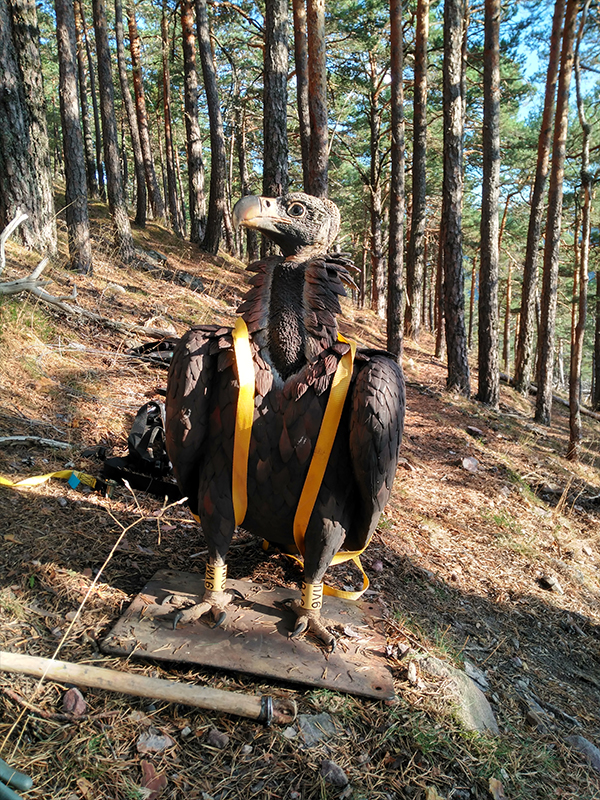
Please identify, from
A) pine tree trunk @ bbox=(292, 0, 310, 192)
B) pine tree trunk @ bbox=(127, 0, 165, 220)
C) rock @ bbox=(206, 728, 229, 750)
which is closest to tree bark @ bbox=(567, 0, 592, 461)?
pine tree trunk @ bbox=(292, 0, 310, 192)

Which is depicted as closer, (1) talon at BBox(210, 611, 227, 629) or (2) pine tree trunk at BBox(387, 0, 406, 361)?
(1) talon at BBox(210, 611, 227, 629)

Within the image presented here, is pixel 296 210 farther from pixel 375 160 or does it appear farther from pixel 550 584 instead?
pixel 375 160

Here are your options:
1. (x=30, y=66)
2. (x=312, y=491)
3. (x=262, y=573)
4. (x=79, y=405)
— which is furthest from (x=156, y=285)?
(x=312, y=491)

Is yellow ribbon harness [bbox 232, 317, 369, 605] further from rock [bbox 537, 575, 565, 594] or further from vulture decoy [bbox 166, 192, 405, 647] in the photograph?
rock [bbox 537, 575, 565, 594]

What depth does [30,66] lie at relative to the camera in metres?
6.27

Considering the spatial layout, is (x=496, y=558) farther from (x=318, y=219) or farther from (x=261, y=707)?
(x=318, y=219)

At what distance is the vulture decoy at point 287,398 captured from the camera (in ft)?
6.41

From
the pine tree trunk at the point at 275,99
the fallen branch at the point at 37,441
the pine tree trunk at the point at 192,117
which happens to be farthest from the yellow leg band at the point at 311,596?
the pine tree trunk at the point at 192,117

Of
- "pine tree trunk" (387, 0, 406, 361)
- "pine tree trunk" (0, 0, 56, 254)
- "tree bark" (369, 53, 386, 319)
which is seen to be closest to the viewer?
"pine tree trunk" (0, 0, 56, 254)

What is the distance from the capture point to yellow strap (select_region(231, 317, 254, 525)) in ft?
6.40

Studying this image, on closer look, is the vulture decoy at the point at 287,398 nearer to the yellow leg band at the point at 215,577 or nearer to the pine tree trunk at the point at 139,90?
the yellow leg band at the point at 215,577

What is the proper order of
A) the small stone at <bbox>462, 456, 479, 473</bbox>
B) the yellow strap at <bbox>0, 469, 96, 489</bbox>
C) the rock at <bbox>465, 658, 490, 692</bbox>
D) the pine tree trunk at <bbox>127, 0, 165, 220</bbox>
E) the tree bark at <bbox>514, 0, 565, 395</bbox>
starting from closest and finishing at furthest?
the rock at <bbox>465, 658, 490, 692</bbox>
the yellow strap at <bbox>0, 469, 96, 489</bbox>
the small stone at <bbox>462, 456, 479, 473</bbox>
the tree bark at <bbox>514, 0, 565, 395</bbox>
the pine tree trunk at <bbox>127, 0, 165, 220</bbox>

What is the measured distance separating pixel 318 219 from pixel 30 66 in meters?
6.37

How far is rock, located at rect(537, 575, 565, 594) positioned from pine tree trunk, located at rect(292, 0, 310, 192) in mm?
5530
